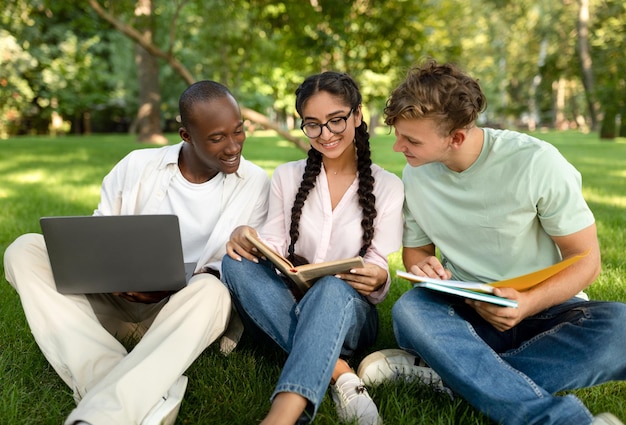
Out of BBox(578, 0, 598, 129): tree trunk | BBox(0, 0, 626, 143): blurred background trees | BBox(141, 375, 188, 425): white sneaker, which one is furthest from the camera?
BBox(578, 0, 598, 129): tree trunk

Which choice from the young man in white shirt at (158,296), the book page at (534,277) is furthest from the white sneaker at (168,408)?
the book page at (534,277)

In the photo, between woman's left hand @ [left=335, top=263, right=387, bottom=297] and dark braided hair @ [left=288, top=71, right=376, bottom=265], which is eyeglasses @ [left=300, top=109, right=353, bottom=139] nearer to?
dark braided hair @ [left=288, top=71, right=376, bottom=265]

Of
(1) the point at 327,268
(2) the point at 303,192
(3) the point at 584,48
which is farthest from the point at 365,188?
(3) the point at 584,48

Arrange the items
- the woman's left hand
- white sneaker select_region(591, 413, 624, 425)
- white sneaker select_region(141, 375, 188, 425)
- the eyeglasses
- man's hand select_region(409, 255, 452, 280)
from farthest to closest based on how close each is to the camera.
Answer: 1. the eyeglasses
2. the woman's left hand
3. man's hand select_region(409, 255, 452, 280)
4. white sneaker select_region(141, 375, 188, 425)
5. white sneaker select_region(591, 413, 624, 425)

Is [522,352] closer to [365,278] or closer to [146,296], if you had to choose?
[365,278]

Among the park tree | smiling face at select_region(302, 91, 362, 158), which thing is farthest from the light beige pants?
the park tree

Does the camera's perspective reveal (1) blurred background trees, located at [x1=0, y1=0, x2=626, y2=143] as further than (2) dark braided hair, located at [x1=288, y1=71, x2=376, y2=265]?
Yes

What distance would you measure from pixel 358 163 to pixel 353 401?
3.61 feet

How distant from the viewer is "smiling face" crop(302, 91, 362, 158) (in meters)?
2.70

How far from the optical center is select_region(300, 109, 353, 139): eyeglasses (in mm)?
2699

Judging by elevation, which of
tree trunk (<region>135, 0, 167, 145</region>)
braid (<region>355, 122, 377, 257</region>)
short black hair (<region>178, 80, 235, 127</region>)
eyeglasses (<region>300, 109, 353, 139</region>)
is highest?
short black hair (<region>178, 80, 235, 127</region>)

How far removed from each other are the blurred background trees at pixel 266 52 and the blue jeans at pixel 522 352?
45.6 inches

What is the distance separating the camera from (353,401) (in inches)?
90.6

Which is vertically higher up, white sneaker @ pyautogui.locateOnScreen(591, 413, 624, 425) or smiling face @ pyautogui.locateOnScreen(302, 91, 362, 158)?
smiling face @ pyautogui.locateOnScreen(302, 91, 362, 158)
